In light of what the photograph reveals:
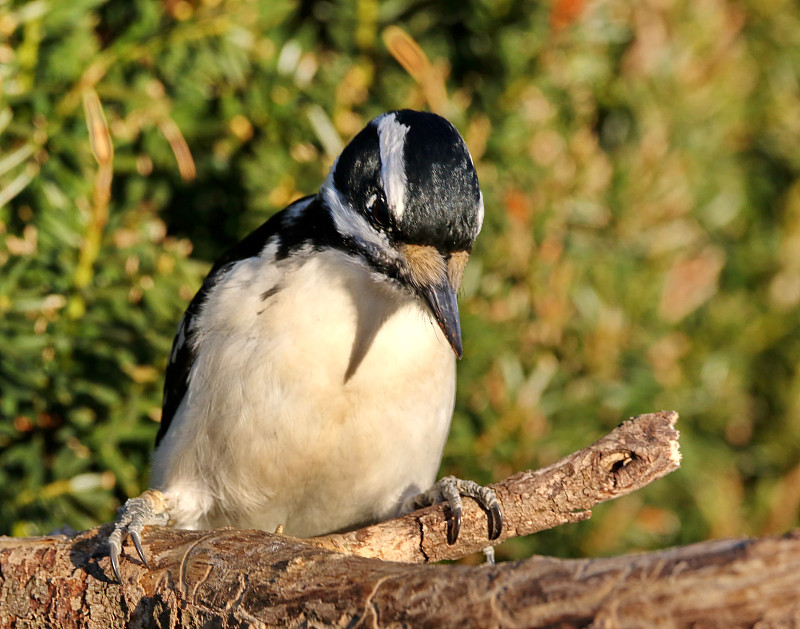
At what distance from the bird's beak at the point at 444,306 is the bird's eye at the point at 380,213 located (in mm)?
239

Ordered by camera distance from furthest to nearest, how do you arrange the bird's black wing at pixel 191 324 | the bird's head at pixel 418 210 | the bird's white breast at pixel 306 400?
the bird's black wing at pixel 191 324
the bird's white breast at pixel 306 400
the bird's head at pixel 418 210

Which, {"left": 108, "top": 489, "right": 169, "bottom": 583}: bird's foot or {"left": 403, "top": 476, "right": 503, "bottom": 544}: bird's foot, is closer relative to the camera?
{"left": 108, "top": 489, "right": 169, "bottom": 583}: bird's foot

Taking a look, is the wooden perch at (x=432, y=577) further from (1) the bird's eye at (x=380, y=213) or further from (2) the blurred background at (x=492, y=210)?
(2) the blurred background at (x=492, y=210)

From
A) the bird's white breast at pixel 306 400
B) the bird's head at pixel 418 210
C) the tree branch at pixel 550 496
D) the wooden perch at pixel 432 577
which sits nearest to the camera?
the wooden perch at pixel 432 577

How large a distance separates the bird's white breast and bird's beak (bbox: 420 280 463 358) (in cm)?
15

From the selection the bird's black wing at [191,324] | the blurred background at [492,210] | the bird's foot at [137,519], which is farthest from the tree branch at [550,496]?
the blurred background at [492,210]

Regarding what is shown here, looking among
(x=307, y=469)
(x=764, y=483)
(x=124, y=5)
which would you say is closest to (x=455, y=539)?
(x=307, y=469)

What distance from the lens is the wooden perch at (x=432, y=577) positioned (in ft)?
5.79

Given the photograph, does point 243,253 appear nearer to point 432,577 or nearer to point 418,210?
point 418,210

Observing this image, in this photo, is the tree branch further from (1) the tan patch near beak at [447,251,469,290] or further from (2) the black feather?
(2) the black feather

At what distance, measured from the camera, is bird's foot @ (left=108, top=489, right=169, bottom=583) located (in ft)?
9.07

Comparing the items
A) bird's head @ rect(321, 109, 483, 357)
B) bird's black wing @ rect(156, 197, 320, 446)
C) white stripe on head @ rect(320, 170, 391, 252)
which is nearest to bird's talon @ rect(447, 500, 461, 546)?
bird's head @ rect(321, 109, 483, 357)

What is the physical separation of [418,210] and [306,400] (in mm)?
749

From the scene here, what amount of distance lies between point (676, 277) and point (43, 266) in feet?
12.7
